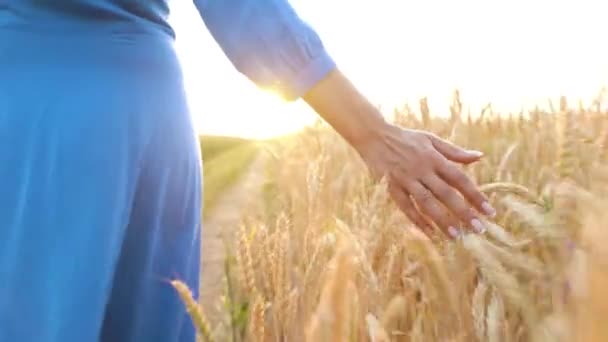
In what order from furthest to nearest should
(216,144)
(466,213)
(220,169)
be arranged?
(216,144), (220,169), (466,213)

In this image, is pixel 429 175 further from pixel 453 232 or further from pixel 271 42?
pixel 271 42

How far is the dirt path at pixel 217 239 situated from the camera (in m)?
2.02

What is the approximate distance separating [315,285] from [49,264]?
0.90 feet

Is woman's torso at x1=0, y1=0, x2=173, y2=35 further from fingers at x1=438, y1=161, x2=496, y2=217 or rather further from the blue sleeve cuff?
fingers at x1=438, y1=161, x2=496, y2=217

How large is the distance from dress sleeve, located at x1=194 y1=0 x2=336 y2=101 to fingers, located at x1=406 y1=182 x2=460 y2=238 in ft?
0.48

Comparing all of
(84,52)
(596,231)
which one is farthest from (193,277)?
(596,231)

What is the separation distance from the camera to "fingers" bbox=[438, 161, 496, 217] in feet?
2.55

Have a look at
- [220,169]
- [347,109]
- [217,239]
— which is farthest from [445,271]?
[220,169]

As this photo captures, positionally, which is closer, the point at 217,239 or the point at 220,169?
the point at 217,239

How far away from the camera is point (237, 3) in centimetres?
81

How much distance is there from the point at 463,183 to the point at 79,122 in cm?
37

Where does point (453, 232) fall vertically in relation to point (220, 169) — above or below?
→ above

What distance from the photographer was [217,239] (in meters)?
3.00

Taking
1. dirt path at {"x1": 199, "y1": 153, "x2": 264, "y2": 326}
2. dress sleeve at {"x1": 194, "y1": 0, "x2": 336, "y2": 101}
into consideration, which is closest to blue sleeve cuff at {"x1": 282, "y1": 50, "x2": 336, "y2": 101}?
dress sleeve at {"x1": 194, "y1": 0, "x2": 336, "y2": 101}
